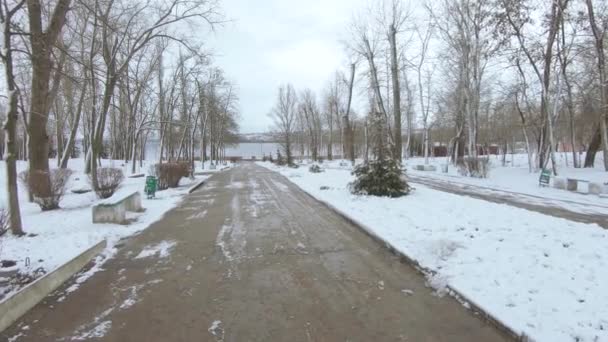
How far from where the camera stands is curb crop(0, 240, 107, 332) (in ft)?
12.4

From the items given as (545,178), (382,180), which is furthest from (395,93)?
(382,180)

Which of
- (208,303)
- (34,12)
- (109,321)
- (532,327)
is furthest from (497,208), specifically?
(34,12)

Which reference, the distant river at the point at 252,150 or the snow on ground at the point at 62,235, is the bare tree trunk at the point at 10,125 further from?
the distant river at the point at 252,150

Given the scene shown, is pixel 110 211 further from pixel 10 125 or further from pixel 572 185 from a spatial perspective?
pixel 572 185

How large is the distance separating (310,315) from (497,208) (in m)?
6.98

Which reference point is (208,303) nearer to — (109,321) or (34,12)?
(109,321)

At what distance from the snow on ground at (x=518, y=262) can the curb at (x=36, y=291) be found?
4.74 metres

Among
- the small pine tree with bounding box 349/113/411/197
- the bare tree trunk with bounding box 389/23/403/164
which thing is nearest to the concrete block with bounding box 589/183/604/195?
the small pine tree with bounding box 349/113/411/197

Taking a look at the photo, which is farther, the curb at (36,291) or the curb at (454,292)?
the curb at (36,291)

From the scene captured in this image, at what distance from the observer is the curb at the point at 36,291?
379 cm

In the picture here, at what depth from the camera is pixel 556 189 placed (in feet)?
54.6

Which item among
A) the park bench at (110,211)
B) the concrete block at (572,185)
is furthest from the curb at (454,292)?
the concrete block at (572,185)

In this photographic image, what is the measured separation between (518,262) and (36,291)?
5.99 meters

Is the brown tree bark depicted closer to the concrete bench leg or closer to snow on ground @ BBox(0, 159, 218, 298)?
snow on ground @ BBox(0, 159, 218, 298)
